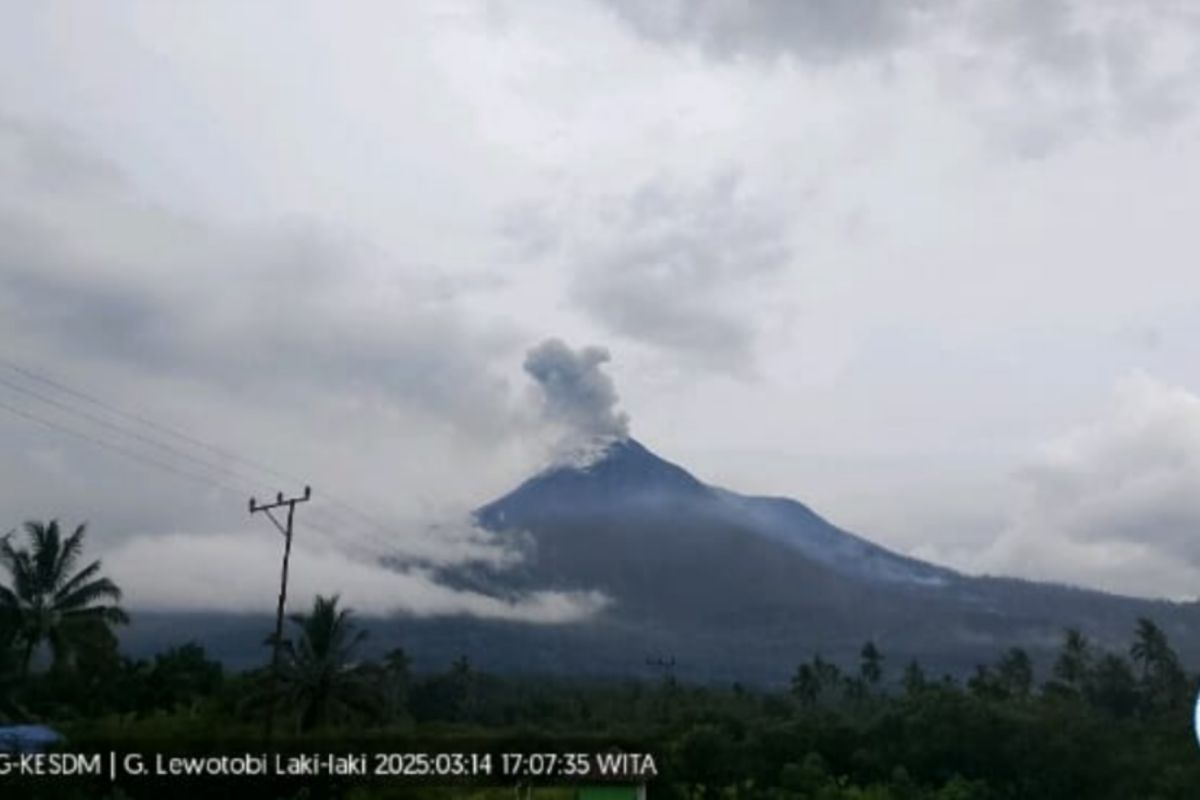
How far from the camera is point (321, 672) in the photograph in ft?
130

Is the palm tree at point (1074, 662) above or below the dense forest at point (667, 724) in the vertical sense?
above

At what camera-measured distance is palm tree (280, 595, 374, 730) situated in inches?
1548

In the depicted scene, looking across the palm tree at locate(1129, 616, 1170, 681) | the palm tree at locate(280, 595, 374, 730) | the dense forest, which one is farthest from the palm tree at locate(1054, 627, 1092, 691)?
the palm tree at locate(280, 595, 374, 730)

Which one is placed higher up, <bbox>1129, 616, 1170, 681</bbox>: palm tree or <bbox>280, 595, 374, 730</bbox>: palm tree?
<bbox>1129, 616, 1170, 681</bbox>: palm tree

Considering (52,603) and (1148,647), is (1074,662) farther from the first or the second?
(52,603)

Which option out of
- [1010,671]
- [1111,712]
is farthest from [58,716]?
[1010,671]

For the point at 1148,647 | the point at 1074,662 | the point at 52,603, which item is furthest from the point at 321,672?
the point at 1148,647

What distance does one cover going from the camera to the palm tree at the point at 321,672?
39312mm

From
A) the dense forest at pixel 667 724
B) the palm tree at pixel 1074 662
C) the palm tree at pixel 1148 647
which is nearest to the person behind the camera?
the dense forest at pixel 667 724

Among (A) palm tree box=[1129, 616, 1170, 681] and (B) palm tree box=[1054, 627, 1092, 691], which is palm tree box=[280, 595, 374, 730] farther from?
(A) palm tree box=[1129, 616, 1170, 681]

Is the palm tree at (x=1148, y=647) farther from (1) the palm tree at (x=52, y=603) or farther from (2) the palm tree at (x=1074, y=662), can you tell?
(1) the palm tree at (x=52, y=603)

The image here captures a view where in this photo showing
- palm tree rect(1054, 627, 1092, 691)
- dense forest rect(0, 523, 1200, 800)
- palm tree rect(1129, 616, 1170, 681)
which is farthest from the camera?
palm tree rect(1129, 616, 1170, 681)

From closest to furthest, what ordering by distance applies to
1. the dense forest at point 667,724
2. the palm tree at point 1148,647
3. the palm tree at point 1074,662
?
the dense forest at point 667,724 → the palm tree at point 1074,662 → the palm tree at point 1148,647

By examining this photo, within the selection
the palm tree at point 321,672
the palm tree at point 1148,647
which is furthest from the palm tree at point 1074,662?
the palm tree at point 321,672
